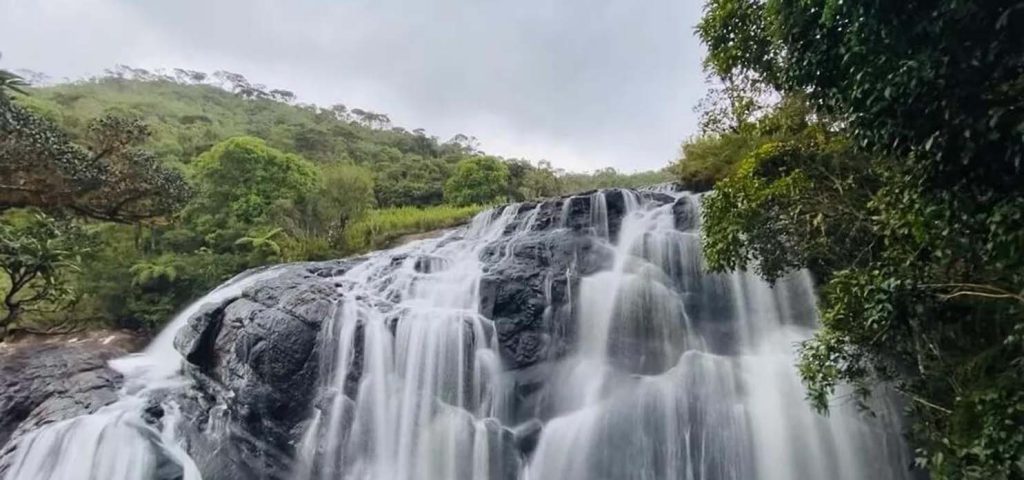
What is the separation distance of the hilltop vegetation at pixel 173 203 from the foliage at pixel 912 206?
10.4 metres

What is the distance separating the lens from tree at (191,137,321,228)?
17.5 metres

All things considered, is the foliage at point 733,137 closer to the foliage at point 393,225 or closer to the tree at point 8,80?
the foliage at point 393,225

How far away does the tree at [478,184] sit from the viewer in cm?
2367

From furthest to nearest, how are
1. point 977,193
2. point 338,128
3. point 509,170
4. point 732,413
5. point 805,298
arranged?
point 338,128, point 509,170, point 805,298, point 732,413, point 977,193

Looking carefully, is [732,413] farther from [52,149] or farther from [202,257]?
[202,257]

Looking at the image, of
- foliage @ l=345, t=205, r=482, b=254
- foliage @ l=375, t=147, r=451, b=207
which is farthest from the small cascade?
foliage @ l=375, t=147, r=451, b=207

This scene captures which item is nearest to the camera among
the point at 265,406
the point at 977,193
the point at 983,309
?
the point at 977,193

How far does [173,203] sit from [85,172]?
198 cm

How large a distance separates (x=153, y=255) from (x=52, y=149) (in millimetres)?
7562

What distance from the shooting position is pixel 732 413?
823cm

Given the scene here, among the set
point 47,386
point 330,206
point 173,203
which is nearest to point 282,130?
point 330,206

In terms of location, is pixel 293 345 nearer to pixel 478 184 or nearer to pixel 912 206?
pixel 912 206

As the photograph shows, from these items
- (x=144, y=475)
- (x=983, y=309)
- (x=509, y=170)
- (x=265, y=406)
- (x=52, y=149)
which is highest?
(x=509, y=170)

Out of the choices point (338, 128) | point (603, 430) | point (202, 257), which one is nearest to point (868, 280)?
point (603, 430)
